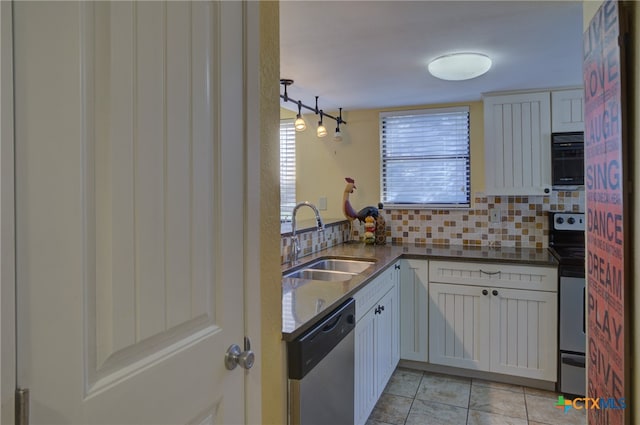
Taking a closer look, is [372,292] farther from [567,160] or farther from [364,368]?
[567,160]

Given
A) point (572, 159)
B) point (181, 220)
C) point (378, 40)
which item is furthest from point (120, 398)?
point (572, 159)

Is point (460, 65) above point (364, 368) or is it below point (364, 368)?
above

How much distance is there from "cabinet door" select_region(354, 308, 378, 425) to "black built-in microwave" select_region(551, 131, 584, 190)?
5.76ft

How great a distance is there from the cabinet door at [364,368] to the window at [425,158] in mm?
1579

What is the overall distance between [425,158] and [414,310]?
4.42 ft

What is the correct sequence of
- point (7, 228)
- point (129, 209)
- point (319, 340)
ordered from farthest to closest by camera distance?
point (319, 340) → point (129, 209) → point (7, 228)

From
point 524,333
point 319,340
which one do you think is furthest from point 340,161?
point 319,340

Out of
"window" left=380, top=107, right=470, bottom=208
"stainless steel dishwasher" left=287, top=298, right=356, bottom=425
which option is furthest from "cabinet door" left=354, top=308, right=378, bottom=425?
"window" left=380, top=107, right=470, bottom=208

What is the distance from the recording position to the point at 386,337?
8.84ft

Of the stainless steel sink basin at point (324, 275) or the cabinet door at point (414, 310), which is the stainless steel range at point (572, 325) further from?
the stainless steel sink basin at point (324, 275)

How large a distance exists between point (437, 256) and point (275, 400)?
1.99 metres

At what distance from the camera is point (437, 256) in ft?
9.90

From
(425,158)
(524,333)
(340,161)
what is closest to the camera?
(524,333)

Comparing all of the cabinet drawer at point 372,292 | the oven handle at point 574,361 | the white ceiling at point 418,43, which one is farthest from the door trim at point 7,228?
the oven handle at point 574,361
